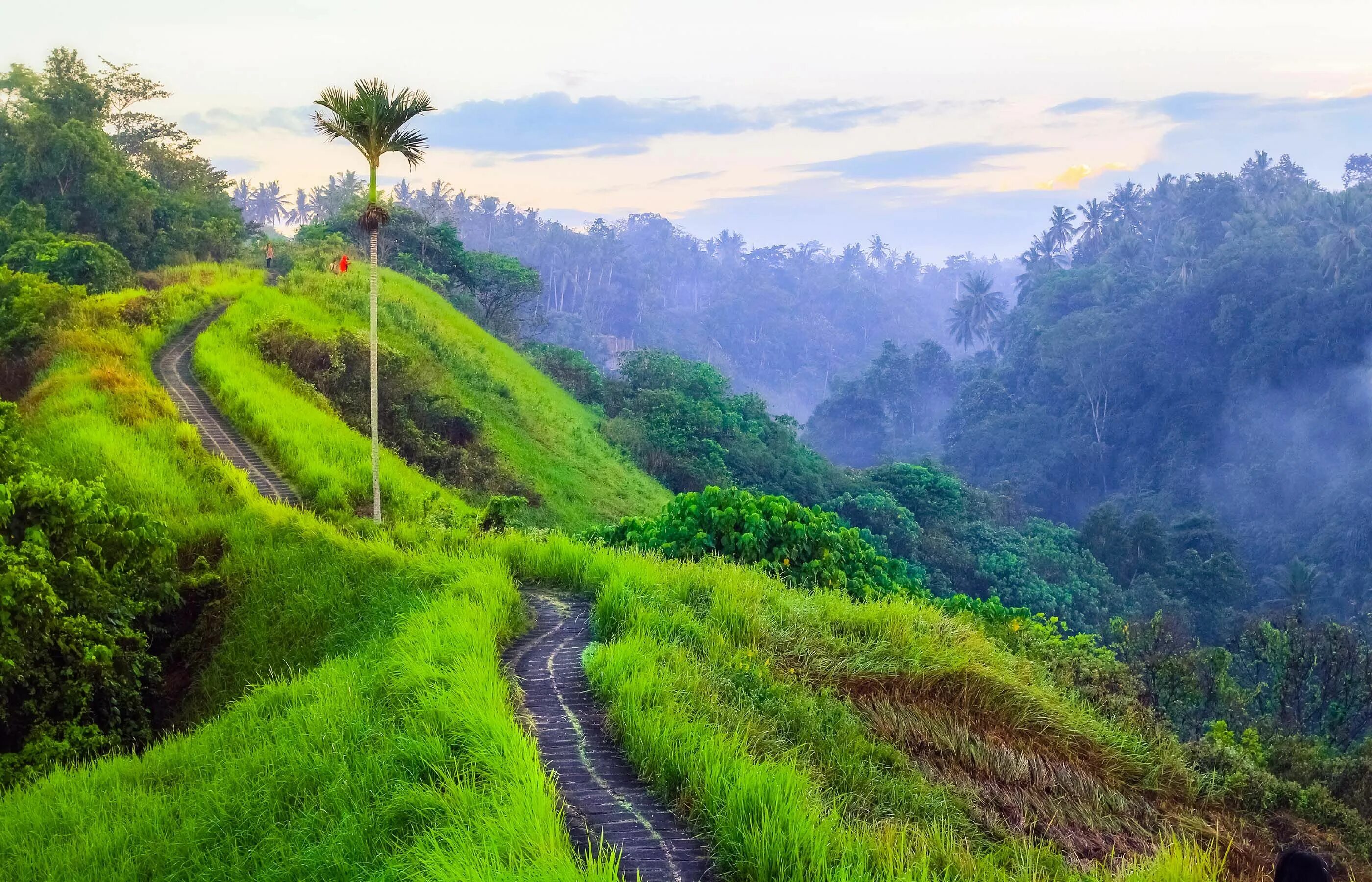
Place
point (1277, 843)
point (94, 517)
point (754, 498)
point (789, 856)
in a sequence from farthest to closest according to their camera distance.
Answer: point (754, 498)
point (94, 517)
point (1277, 843)
point (789, 856)

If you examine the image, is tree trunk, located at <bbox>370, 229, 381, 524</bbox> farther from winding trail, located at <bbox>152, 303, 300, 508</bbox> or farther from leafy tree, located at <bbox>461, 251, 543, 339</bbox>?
leafy tree, located at <bbox>461, 251, 543, 339</bbox>

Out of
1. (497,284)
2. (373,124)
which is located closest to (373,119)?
(373,124)

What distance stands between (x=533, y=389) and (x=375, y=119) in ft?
70.5

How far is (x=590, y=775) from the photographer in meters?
5.03

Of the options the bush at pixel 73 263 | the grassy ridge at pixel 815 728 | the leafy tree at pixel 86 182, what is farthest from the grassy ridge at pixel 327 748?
the leafy tree at pixel 86 182

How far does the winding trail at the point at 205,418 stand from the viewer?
14875 mm

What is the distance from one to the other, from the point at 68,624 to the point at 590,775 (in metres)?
6.04

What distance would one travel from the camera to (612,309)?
118m

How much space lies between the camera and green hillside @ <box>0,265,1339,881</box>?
4.39 m

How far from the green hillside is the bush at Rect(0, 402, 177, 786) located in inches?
31.8

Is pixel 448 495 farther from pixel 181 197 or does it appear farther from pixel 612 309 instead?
Answer: pixel 612 309

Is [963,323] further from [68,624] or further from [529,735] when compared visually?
[529,735]

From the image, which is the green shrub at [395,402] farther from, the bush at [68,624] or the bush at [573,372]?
the bush at [573,372]

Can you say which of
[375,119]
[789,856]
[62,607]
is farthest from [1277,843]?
[375,119]
